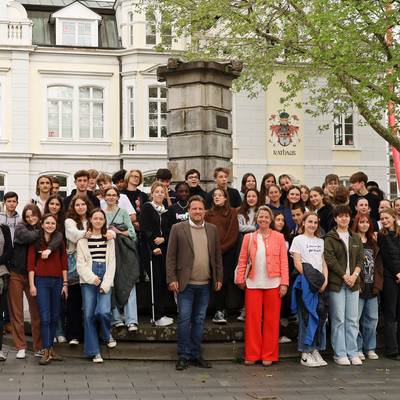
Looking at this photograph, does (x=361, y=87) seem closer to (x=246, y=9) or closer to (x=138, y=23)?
(x=246, y=9)

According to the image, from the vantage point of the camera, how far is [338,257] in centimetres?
958

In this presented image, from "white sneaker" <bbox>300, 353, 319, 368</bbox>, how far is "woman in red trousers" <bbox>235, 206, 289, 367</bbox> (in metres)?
0.34

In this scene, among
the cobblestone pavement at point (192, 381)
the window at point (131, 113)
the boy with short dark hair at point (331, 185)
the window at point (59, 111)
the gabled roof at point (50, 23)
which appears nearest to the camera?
the cobblestone pavement at point (192, 381)

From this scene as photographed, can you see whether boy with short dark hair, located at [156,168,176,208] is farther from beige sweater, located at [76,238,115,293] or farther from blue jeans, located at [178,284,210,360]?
blue jeans, located at [178,284,210,360]

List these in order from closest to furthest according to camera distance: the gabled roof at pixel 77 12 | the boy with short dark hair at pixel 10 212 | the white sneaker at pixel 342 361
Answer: the white sneaker at pixel 342 361, the boy with short dark hair at pixel 10 212, the gabled roof at pixel 77 12

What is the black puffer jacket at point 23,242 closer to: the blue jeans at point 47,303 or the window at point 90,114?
the blue jeans at point 47,303

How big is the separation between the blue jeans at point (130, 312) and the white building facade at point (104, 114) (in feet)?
70.7

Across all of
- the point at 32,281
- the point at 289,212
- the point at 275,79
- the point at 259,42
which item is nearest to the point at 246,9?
the point at 259,42

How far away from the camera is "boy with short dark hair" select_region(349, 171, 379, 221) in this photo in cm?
1129

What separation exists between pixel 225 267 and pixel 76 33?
24.6 m

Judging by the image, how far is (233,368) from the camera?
30.0 ft

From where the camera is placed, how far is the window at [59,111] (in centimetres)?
3167

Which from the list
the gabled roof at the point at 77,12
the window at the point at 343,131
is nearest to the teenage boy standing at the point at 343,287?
the window at the point at 343,131

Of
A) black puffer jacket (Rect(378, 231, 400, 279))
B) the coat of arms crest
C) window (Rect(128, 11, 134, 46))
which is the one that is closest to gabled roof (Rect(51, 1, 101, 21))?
window (Rect(128, 11, 134, 46))
